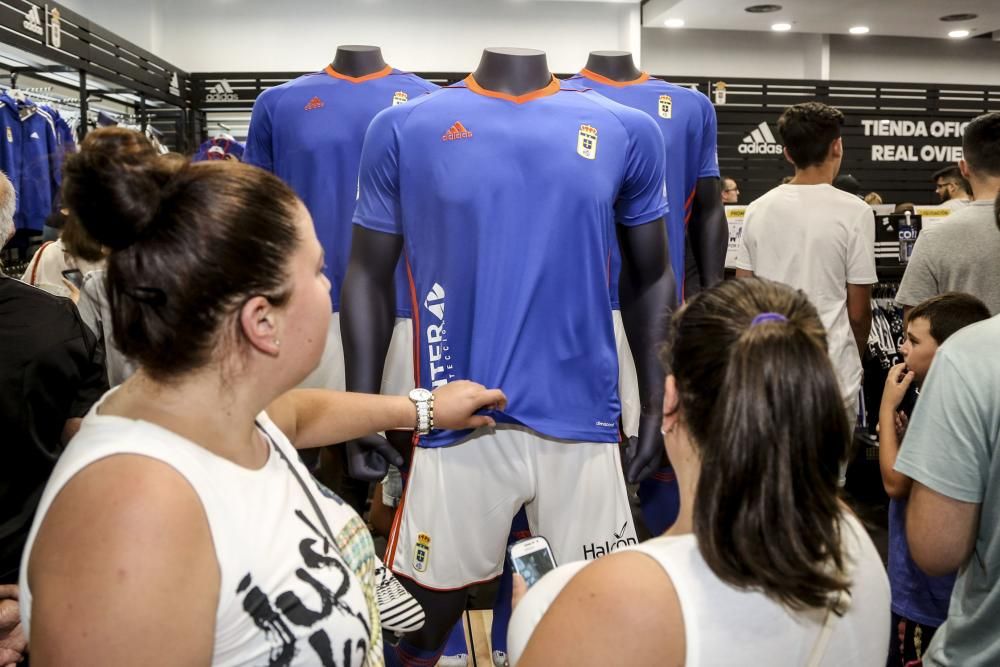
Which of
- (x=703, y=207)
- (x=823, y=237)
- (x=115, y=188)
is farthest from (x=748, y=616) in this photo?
(x=823, y=237)

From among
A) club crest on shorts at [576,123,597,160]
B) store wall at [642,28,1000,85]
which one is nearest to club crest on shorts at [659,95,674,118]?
club crest on shorts at [576,123,597,160]

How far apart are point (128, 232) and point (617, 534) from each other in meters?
1.20

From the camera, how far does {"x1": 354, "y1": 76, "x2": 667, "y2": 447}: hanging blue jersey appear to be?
5.98 ft

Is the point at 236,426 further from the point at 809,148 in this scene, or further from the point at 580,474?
the point at 809,148

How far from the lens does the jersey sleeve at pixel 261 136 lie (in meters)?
2.74

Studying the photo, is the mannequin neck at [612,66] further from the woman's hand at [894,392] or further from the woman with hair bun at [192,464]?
the woman with hair bun at [192,464]

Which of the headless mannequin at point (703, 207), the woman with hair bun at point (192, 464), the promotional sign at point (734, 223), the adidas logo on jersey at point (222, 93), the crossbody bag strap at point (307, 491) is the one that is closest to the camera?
the woman with hair bun at point (192, 464)

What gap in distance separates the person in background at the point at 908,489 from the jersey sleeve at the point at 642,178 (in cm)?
79

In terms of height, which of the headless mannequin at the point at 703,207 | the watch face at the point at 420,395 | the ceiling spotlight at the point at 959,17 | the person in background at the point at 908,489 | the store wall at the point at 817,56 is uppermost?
the ceiling spotlight at the point at 959,17

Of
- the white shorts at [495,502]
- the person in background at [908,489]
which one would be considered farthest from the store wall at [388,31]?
the white shorts at [495,502]

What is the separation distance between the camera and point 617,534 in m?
1.90

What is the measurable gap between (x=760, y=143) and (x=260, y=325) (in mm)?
9446

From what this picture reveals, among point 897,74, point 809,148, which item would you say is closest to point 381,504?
point 809,148

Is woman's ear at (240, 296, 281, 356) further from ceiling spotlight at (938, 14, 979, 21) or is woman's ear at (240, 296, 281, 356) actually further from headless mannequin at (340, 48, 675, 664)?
ceiling spotlight at (938, 14, 979, 21)
